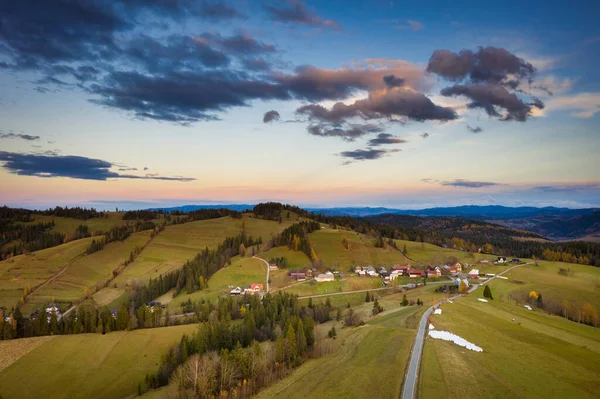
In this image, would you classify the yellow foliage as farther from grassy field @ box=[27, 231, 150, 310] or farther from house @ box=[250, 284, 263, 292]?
grassy field @ box=[27, 231, 150, 310]

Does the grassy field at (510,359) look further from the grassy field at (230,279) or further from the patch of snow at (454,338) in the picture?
the grassy field at (230,279)

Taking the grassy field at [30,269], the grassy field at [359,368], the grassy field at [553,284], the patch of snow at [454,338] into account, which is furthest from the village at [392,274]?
the grassy field at [30,269]

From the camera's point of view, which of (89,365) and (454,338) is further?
(89,365)

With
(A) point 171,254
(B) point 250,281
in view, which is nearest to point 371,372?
(B) point 250,281

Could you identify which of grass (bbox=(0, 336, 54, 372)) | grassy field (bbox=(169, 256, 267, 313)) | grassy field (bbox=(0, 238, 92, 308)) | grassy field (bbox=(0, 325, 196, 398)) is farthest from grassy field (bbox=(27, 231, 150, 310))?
grassy field (bbox=(0, 325, 196, 398))

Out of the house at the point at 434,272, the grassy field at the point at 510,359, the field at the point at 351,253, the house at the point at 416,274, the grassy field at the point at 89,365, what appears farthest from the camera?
the field at the point at 351,253

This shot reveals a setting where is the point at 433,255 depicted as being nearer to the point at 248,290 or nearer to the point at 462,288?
the point at 462,288

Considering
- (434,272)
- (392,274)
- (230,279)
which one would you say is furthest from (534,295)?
(230,279)
